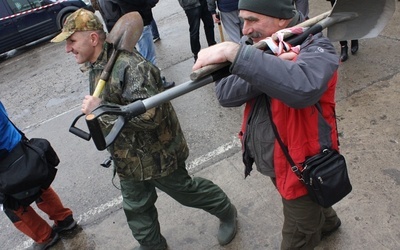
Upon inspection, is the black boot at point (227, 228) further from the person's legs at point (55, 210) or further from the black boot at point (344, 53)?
the black boot at point (344, 53)

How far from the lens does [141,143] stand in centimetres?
243

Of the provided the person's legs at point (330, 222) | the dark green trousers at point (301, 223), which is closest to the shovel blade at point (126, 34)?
the dark green trousers at point (301, 223)

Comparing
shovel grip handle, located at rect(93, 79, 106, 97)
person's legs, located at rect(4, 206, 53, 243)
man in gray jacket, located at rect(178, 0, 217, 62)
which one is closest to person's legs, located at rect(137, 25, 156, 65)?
man in gray jacket, located at rect(178, 0, 217, 62)

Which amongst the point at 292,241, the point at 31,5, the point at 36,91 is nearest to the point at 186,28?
the point at 36,91

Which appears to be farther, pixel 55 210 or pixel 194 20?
pixel 194 20

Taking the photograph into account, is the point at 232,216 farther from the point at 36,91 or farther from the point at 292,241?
the point at 36,91

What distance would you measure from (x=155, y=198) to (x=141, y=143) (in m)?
0.53

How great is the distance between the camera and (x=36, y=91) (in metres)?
7.29

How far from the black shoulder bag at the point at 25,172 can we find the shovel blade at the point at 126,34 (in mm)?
1131

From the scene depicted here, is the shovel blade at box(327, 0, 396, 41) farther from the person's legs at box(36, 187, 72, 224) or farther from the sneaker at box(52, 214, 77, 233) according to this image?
the sneaker at box(52, 214, 77, 233)

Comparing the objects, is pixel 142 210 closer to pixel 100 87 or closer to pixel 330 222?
pixel 100 87

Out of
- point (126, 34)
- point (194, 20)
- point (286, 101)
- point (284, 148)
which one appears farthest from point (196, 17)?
point (286, 101)

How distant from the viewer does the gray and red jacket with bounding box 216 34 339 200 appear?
4.55 ft

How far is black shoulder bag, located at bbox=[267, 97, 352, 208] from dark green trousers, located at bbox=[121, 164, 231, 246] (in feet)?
3.28
